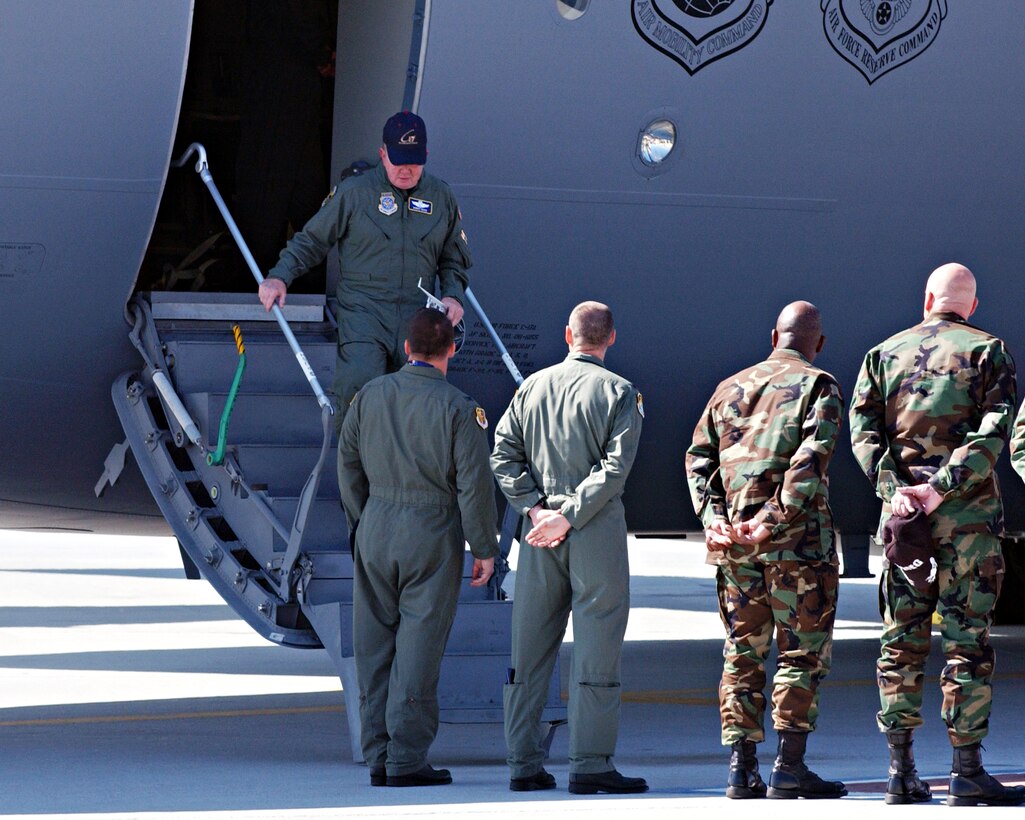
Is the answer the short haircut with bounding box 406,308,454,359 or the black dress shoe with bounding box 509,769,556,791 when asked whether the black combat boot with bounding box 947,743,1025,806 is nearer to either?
the black dress shoe with bounding box 509,769,556,791

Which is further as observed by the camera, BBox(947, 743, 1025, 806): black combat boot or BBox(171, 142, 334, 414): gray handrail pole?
BBox(171, 142, 334, 414): gray handrail pole

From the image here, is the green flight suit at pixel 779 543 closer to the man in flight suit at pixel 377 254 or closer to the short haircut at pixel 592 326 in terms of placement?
the short haircut at pixel 592 326

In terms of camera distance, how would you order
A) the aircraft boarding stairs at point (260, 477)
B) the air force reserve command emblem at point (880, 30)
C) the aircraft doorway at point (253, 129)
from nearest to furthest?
the aircraft boarding stairs at point (260, 477), the air force reserve command emblem at point (880, 30), the aircraft doorway at point (253, 129)

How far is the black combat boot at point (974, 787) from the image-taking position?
5738 mm

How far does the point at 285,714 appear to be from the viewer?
891 cm

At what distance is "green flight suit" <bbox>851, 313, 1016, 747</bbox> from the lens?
579 centimetres

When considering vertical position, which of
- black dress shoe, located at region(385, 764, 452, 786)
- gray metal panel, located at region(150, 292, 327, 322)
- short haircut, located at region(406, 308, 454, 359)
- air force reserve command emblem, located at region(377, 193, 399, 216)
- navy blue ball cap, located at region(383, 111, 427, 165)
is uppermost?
navy blue ball cap, located at region(383, 111, 427, 165)

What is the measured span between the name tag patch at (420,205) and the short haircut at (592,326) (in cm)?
127

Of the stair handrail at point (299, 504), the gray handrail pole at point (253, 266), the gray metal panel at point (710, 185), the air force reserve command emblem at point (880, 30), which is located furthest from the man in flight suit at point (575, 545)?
the air force reserve command emblem at point (880, 30)

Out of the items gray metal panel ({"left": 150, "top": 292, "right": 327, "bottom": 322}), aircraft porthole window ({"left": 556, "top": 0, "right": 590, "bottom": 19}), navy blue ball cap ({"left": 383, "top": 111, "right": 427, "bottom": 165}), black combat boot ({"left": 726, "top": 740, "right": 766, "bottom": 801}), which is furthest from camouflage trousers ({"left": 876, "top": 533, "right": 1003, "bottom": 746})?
gray metal panel ({"left": 150, "top": 292, "right": 327, "bottom": 322})

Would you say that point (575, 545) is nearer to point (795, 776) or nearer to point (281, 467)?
point (795, 776)

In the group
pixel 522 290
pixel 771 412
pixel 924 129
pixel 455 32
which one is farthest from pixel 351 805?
pixel 924 129

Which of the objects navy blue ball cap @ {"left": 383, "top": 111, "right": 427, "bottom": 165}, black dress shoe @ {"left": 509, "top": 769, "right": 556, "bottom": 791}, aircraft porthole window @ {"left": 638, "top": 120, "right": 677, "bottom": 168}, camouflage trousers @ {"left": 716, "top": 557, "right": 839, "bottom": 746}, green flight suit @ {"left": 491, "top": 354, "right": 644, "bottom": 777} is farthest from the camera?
aircraft porthole window @ {"left": 638, "top": 120, "right": 677, "bottom": 168}

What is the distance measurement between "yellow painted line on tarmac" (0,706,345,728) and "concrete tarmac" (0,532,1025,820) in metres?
0.02
